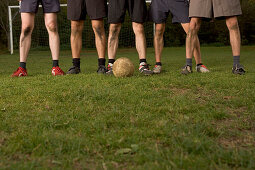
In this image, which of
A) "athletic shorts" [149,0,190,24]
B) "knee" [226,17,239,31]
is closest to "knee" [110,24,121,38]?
"athletic shorts" [149,0,190,24]

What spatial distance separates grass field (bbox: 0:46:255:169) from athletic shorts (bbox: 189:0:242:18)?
160cm

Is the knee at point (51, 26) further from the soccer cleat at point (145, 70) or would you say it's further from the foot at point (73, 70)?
the soccer cleat at point (145, 70)

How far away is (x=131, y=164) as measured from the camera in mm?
1948

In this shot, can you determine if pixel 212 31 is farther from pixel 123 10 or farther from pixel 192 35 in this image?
pixel 123 10

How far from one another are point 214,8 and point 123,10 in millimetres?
1613

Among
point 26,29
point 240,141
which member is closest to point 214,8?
point 26,29

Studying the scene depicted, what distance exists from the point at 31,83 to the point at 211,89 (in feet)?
8.55

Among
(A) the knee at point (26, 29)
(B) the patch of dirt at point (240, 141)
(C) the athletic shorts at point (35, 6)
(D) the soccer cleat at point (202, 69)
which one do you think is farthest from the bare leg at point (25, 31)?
(B) the patch of dirt at point (240, 141)

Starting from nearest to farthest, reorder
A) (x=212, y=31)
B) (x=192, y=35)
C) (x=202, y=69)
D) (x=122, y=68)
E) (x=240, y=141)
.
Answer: (x=240, y=141) < (x=122, y=68) < (x=192, y=35) < (x=202, y=69) < (x=212, y=31)

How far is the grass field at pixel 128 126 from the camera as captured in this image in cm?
198

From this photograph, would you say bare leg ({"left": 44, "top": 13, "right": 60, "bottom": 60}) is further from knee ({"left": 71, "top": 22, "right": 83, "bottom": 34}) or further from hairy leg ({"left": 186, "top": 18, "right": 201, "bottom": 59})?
hairy leg ({"left": 186, "top": 18, "right": 201, "bottom": 59})

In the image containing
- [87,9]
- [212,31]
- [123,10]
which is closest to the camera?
[123,10]

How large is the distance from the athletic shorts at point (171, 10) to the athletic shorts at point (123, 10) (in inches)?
19.5

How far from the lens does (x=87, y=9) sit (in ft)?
19.0
